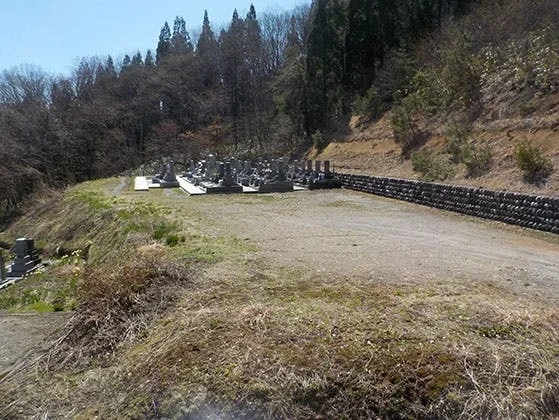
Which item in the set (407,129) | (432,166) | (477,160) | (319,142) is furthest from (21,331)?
(319,142)

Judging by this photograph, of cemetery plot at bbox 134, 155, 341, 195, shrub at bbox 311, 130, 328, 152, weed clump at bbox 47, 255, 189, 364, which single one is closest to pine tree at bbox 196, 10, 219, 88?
shrub at bbox 311, 130, 328, 152

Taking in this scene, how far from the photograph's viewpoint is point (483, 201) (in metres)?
10.0

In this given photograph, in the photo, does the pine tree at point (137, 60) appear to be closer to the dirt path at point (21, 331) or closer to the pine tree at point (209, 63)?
the pine tree at point (209, 63)

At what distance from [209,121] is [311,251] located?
3937 cm

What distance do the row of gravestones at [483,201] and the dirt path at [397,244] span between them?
0.90 feet

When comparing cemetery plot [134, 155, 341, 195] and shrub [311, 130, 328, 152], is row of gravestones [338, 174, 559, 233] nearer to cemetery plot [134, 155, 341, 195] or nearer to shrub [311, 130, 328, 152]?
cemetery plot [134, 155, 341, 195]

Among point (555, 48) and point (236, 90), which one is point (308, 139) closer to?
point (236, 90)

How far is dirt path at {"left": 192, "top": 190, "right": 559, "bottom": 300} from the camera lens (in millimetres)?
5453

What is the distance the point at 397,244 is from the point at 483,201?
→ 3.75 metres

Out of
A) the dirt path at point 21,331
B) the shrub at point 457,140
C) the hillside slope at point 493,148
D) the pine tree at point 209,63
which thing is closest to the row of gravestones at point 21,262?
the dirt path at point 21,331

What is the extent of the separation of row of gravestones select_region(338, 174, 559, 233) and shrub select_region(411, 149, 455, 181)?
40.7 inches

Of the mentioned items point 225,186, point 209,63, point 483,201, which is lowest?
point 225,186

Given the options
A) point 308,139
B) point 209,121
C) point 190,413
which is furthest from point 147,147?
point 190,413

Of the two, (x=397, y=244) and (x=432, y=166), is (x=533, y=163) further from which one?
(x=397, y=244)
